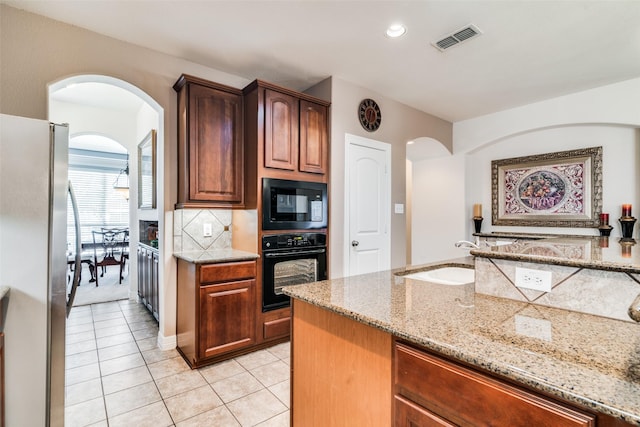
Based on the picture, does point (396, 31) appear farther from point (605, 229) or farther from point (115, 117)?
point (115, 117)

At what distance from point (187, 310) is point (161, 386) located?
571 millimetres

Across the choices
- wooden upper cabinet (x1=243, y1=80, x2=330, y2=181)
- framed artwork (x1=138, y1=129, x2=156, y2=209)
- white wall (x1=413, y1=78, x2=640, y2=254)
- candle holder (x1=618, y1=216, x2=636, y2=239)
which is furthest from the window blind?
candle holder (x1=618, y1=216, x2=636, y2=239)

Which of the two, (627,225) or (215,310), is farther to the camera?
(627,225)

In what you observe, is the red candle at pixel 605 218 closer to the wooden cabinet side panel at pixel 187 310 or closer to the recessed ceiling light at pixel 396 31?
the recessed ceiling light at pixel 396 31

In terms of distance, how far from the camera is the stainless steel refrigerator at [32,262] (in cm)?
132

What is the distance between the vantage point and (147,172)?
3881 millimetres

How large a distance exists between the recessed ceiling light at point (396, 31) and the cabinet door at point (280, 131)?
3.35 ft

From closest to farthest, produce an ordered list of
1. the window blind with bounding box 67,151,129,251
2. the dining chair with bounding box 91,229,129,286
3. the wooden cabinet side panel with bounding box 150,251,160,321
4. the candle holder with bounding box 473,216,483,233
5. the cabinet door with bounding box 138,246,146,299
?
1. the wooden cabinet side panel with bounding box 150,251,160,321
2. the cabinet door with bounding box 138,246,146,299
3. the candle holder with bounding box 473,216,483,233
4. the dining chair with bounding box 91,229,129,286
5. the window blind with bounding box 67,151,129,251

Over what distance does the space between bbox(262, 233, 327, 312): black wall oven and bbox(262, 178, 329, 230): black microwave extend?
0.11 m

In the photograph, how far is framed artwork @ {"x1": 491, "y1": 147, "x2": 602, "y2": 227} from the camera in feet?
12.2

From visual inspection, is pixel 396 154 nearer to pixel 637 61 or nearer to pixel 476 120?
pixel 476 120

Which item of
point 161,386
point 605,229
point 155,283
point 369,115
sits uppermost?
point 369,115

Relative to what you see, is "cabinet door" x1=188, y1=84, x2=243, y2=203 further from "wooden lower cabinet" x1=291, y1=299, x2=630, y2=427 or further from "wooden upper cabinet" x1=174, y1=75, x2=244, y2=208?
"wooden lower cabinet" x1=291, y1=299, x2=630, y2=427

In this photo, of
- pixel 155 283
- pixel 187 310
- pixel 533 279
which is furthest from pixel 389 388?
pixel 155 283
